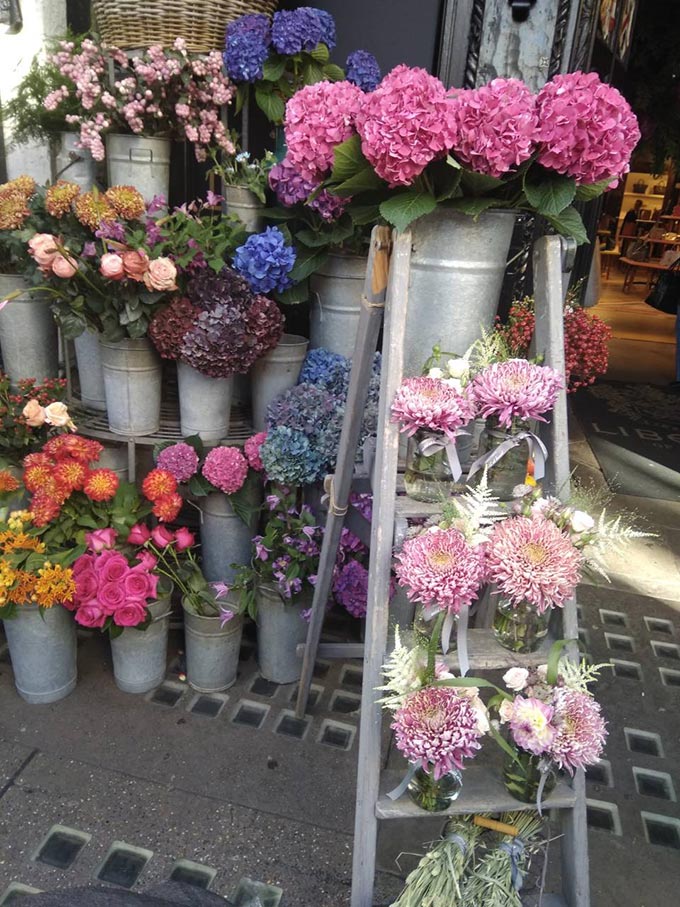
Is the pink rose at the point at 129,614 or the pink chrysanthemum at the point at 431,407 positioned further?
the pink rose at the point at 129,614

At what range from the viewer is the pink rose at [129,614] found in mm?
1996

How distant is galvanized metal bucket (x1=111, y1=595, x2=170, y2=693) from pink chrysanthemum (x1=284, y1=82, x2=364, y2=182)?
1.35 m

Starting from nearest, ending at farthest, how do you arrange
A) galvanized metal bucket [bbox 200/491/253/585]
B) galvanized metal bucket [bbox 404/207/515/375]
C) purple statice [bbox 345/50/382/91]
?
galvanized metal bucket [bbox 404/207/515/375] < purple statice [bbox 345/50/382/91] < galvanized metal bucket [bbox 200/491/253/585]

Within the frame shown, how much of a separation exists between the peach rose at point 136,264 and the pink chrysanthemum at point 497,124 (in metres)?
1.04

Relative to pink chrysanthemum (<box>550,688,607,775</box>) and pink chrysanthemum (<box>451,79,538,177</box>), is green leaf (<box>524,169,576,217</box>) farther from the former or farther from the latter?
pink chrysanthemum (<box>550,688,607,775</box>)

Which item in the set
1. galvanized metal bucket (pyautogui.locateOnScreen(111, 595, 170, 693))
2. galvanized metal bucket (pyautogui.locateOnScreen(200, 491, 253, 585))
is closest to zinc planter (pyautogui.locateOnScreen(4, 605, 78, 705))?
galvanized metal bucket (pyautogui.locateOnScreen(111, 595, 170, 693))

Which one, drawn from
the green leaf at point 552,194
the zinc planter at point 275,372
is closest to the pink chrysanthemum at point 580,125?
the green leaf at point 552,194

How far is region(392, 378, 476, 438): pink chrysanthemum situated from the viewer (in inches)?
47.1

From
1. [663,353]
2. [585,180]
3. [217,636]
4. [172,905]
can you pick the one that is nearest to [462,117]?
[585,180]

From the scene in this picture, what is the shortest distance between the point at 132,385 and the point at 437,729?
1463 millimetres

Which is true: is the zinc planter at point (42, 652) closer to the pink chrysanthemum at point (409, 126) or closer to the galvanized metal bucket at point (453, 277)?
the galvanized metal bucket at point (453, 277)

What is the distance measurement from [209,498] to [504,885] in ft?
4.60

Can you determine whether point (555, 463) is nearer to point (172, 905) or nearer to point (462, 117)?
point (462, 117)

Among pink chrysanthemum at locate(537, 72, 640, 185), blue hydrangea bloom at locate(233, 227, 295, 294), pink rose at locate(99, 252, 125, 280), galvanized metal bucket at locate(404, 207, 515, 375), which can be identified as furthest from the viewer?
blue hydrangea bloom at locate(233, 227, 295, 294)
